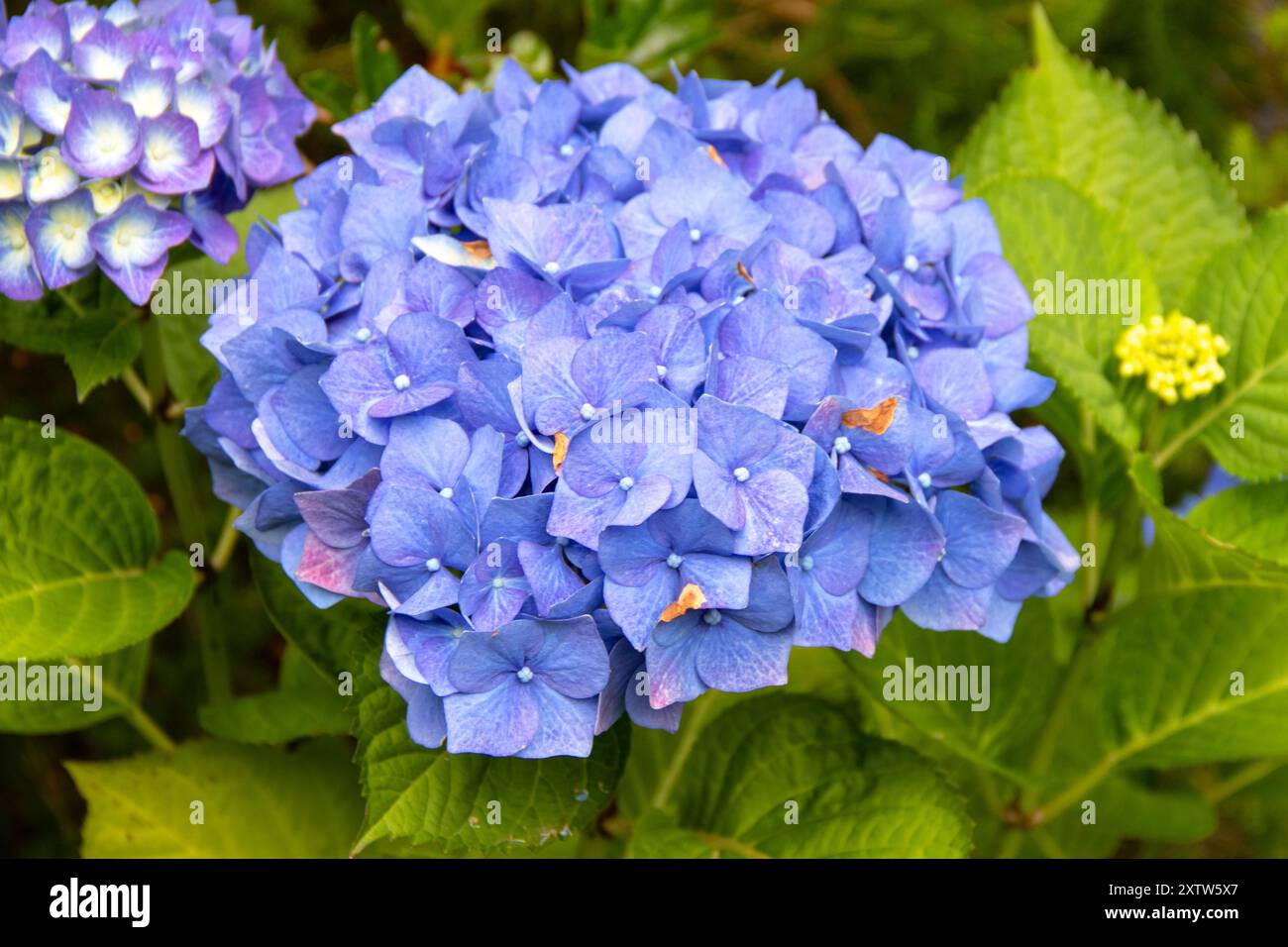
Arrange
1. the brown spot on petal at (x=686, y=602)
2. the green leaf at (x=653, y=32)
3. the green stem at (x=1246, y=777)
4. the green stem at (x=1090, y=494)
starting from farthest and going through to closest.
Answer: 1. the green stem at (x=1246, y=777)
2. the green leaf at (x=653, y=32)
3. the green stem at (x=1090, y=494)
4. the brown spot on petal at (x=686, y=602)

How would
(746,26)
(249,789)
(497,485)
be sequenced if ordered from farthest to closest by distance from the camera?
(746,26), (249,789), (497,485)

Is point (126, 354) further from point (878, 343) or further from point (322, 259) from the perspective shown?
point (878, 343)

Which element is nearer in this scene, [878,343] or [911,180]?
[878,343]

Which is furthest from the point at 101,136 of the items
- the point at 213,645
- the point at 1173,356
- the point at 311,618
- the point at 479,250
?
the point at 1173,356

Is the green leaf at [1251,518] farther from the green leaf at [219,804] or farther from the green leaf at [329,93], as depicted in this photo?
the green leaf at [329,93]

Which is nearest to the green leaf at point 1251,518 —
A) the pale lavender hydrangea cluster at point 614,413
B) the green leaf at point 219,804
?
the pale lavender hydrangea cluster at point 614,413
